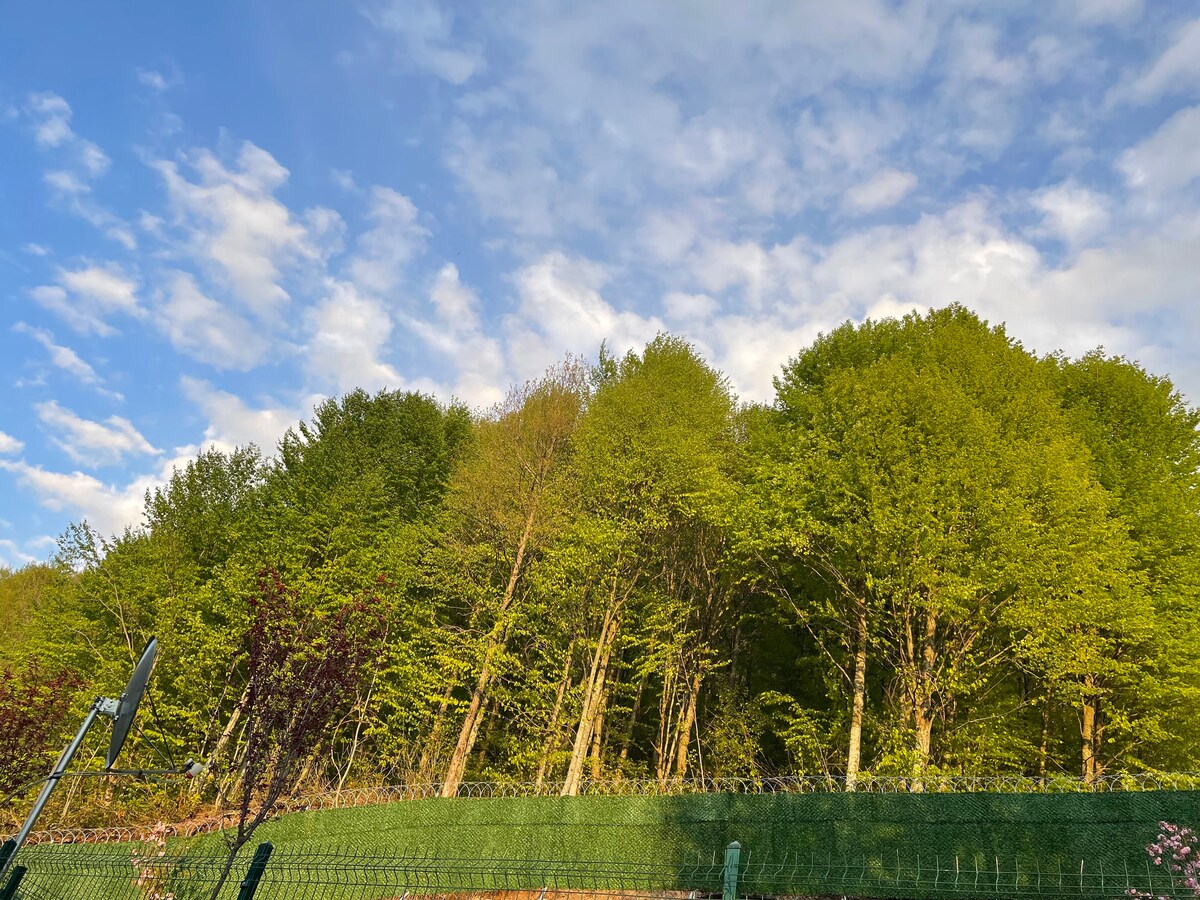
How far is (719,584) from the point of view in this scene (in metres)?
22.4

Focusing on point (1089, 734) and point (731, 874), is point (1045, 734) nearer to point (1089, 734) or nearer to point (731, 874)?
point (1089, 734)

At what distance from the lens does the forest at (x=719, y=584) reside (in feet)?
52.4

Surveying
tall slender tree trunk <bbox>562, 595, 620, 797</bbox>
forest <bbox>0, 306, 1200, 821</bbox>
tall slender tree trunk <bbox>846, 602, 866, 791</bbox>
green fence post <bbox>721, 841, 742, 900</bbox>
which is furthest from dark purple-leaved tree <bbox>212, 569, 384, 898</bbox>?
tall slender tree trunk <bbox>846, 602, 866, 791</bbox>

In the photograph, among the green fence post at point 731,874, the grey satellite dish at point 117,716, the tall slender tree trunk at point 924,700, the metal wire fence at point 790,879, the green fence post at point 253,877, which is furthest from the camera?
the tall slender tree trunk at point 924,700

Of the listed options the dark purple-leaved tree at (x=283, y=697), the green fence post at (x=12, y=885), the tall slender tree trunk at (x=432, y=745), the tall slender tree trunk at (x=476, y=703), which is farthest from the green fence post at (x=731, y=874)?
the tall slender tree trunk at (x=432, y=745)

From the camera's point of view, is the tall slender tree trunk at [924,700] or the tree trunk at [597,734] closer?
the tall slender tree trunk at [924,700]

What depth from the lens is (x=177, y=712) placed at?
2041 centimetres

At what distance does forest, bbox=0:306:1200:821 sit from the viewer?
1598 centimetres

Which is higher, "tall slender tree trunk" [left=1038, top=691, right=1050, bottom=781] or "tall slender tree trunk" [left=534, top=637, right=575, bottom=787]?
"tall slender tree trunk" [left=1038, top=691, right=1050, bottom=781]

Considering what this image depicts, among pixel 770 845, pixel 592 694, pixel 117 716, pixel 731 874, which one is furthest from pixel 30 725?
pixel 731 874

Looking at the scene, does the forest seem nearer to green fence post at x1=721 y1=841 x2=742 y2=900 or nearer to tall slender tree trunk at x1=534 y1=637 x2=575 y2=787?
tall slender tree trunk at x1=534 y1=637 x2=575 y2=787

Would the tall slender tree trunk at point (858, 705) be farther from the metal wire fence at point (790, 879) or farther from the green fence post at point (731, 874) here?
the green fence post at point (731, 874)

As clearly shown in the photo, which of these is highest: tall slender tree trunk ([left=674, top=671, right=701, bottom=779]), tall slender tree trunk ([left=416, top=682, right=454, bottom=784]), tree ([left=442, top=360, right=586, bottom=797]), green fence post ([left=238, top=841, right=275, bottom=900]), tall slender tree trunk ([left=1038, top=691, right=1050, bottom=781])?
tree ([left=442, top=360, right=586, bottom=797])

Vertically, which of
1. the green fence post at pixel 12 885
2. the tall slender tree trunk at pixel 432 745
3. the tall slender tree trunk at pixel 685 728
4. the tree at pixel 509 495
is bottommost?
the green fence post at pixel 12 885
